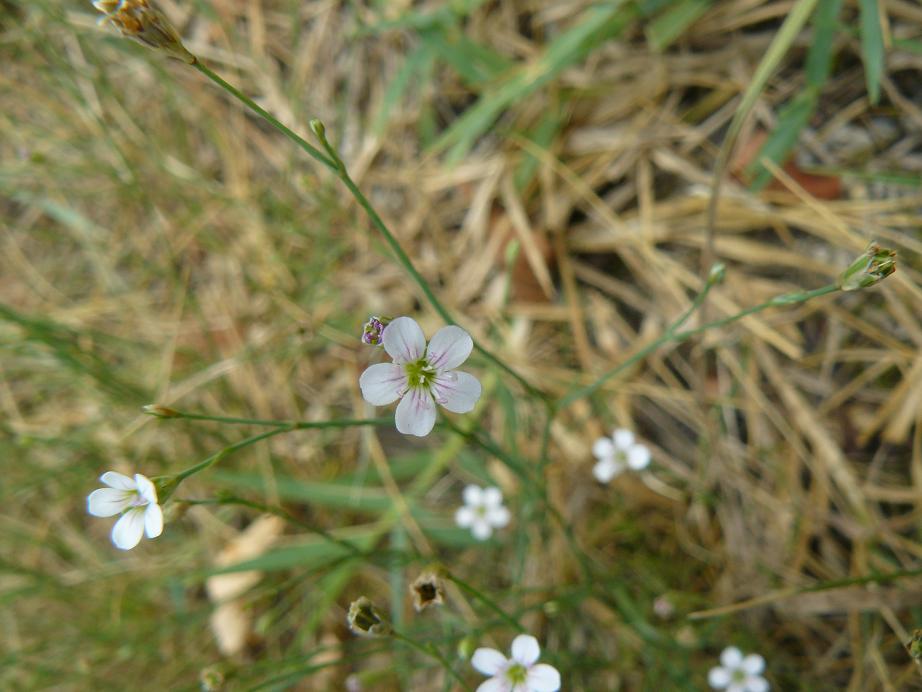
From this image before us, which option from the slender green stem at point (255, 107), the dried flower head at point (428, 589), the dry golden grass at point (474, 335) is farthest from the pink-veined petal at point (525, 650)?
the slender green stem at point (255, 107)

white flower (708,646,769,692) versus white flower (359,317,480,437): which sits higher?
white flower (359,317,480,437)

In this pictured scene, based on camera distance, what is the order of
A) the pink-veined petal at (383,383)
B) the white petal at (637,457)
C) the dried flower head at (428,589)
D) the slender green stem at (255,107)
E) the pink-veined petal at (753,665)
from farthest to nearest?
the white petal at (637,457), the pink-veined petal at (753,665), the dried flower head at (428,589), the pink-veined petal at (383,383), the slender green stem at (255,107)

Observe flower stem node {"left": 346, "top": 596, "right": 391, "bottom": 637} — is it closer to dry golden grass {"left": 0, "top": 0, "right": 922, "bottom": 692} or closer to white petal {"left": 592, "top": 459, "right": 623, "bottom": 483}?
dry golden grass {"left": 0, "top": 0, "right": 922, "bottom": 692}

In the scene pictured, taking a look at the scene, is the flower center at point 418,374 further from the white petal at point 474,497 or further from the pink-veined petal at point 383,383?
the white petal at point 474,497

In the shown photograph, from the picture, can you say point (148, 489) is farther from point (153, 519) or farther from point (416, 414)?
point (416, 414)

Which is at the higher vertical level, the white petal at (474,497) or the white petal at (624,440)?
the white petal at (474,497)

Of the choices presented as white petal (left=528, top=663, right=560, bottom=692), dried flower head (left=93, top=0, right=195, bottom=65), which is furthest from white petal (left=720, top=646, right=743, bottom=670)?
dried flower head (left=93, top=0, right=195, bottom=65)
